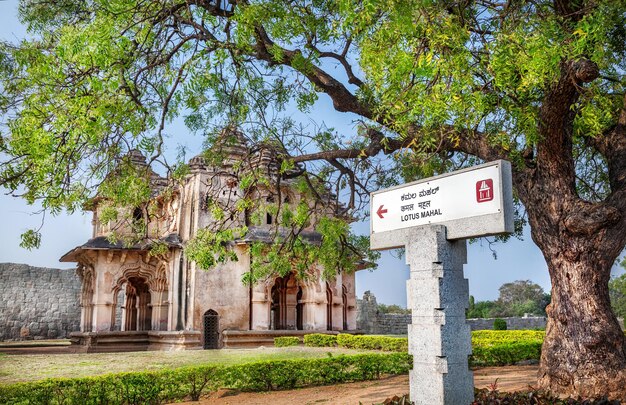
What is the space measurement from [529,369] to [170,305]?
12757mm

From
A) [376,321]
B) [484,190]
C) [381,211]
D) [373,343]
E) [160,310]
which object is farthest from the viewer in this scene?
[376,321]

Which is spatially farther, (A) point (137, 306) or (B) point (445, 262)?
(A) point (137, 306)

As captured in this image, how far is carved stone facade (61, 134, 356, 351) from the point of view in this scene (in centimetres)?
2027

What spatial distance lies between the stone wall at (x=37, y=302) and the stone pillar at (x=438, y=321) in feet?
101

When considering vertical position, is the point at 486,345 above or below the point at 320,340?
above

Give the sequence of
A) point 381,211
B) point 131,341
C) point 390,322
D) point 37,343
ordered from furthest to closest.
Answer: point 390,322
point 37,343
point 131,341
point 381,211

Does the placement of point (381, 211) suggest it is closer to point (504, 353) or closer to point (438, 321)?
point (438, 321)

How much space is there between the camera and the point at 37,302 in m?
32.2

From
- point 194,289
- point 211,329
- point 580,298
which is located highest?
point 194,289

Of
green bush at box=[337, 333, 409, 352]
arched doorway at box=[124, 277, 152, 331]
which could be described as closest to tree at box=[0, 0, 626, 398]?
green bush at box=[337, 333, 409, 352]

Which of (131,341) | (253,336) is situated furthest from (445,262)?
(131,341)

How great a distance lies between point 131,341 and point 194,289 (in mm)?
3768

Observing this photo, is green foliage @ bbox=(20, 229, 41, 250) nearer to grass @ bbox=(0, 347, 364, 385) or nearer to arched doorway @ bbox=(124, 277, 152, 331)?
grass @ bbox=(0, 347, 364, 385)

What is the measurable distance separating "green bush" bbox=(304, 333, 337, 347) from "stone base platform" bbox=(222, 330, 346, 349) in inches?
36.7
